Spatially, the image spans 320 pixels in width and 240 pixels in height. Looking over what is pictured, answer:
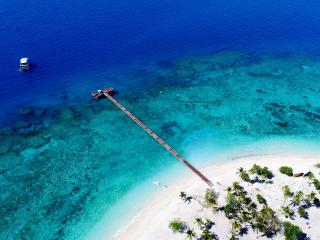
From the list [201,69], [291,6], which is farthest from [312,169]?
[291,6]

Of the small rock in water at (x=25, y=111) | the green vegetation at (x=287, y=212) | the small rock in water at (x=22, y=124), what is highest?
the green vegetation at (x=287, y=212)

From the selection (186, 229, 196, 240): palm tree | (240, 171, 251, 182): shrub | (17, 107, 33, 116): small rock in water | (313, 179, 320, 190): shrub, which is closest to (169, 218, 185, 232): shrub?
(186, 229, 196, 240): palm tree

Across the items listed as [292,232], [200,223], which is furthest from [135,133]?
[292,232]

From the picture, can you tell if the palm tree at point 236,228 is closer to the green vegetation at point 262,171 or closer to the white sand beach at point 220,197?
the white sand beach at point 220,197

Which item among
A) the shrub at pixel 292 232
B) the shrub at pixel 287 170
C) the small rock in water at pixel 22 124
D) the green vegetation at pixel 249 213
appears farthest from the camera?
the small rock in water at pixel 22 124

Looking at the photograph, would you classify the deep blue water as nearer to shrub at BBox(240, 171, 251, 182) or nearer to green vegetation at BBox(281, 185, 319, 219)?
shrub at BBox(240, 171, 251, 182)

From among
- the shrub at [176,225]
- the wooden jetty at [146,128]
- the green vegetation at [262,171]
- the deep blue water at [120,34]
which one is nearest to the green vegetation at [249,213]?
the shrub at [176,225]

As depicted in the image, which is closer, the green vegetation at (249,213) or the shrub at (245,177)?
the green vegetation at (249,213)
